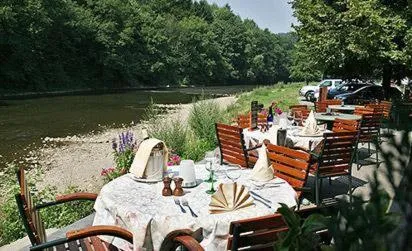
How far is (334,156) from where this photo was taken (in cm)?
616

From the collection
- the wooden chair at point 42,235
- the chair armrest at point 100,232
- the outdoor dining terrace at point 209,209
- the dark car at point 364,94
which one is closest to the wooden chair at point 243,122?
the outdoor dining terrace at point 209,209

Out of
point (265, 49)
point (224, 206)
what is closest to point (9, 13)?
point (224, 206)

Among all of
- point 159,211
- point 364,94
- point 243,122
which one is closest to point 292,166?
point 159,211

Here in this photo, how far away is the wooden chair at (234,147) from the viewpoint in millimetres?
6695

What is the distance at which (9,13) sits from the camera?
135 feet

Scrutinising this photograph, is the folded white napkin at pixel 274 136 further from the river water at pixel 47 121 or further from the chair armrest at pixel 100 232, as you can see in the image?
the river water at pixel 47 121

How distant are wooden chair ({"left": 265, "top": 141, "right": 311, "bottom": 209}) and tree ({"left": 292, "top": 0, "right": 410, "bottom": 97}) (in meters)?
11.2

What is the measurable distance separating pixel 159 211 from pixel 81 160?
39.8 feet

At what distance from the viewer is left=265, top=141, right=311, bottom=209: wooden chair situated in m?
4.76

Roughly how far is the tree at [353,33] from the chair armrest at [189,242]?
1360cm

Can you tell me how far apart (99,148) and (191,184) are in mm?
13547

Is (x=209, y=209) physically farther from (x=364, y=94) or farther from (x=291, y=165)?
(x=364, y=94)

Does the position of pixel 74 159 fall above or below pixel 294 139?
below

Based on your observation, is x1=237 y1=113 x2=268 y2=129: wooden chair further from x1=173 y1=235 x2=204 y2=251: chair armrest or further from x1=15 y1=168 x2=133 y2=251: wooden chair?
x1=173 y1=235 x2=204 y2=251: chair armrest
